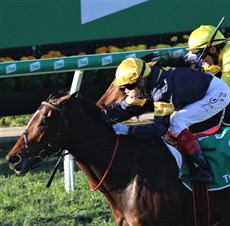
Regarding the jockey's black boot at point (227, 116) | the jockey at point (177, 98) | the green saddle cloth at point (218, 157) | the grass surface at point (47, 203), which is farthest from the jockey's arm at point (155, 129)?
the grass surface at point (47, 203)

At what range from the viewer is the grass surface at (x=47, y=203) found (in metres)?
6.57

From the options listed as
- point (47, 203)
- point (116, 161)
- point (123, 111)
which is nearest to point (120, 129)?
point (116, 161)

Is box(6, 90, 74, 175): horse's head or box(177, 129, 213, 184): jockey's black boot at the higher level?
box(6, 90, 74, 175): horse's head

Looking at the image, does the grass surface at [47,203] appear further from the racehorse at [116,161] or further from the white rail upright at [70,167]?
the racehorse at [116,161]

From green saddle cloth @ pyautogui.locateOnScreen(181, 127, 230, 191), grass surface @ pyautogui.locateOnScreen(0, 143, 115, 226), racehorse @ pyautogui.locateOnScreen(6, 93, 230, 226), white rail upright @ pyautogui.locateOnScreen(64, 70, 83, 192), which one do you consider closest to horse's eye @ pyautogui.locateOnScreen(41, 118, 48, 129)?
racehorse @ pyautogui.locateOnScreen(6, 93, 230, 226)

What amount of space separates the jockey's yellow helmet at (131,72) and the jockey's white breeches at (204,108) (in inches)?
16.7

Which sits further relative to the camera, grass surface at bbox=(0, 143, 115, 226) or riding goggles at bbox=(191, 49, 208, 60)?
grass surface at bbox=(0, 143, 115, 226)

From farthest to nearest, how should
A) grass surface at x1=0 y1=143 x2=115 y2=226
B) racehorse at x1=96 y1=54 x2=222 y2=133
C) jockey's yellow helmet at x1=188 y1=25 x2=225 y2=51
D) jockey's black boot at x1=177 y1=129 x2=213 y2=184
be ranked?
grass surface at x1=0 y1=143 x2=115 y2=226 < jockey's yellow helmet at x1=188 y1=25 x2=225 y2=51 < racehorse at x1=96 y1=54 x2=222 y2=133 < jockey's black boot at x1=177 y1=129 x2=213 y2=184

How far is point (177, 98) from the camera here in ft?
16.1

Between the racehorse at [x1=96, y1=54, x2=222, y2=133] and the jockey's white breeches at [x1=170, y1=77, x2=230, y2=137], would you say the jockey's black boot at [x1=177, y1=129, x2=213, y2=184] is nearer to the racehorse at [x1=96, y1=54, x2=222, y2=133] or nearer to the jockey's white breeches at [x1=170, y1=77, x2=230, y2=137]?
the jockey's white breeches at [x1=170, y1=77, x2=230, y2=137]

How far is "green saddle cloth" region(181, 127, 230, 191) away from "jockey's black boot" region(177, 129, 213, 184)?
0.20ft

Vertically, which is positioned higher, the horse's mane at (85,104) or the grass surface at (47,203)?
the horse's mane at (85,104)

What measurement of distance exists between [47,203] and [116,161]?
245 cm

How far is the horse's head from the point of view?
4625 millimetres
